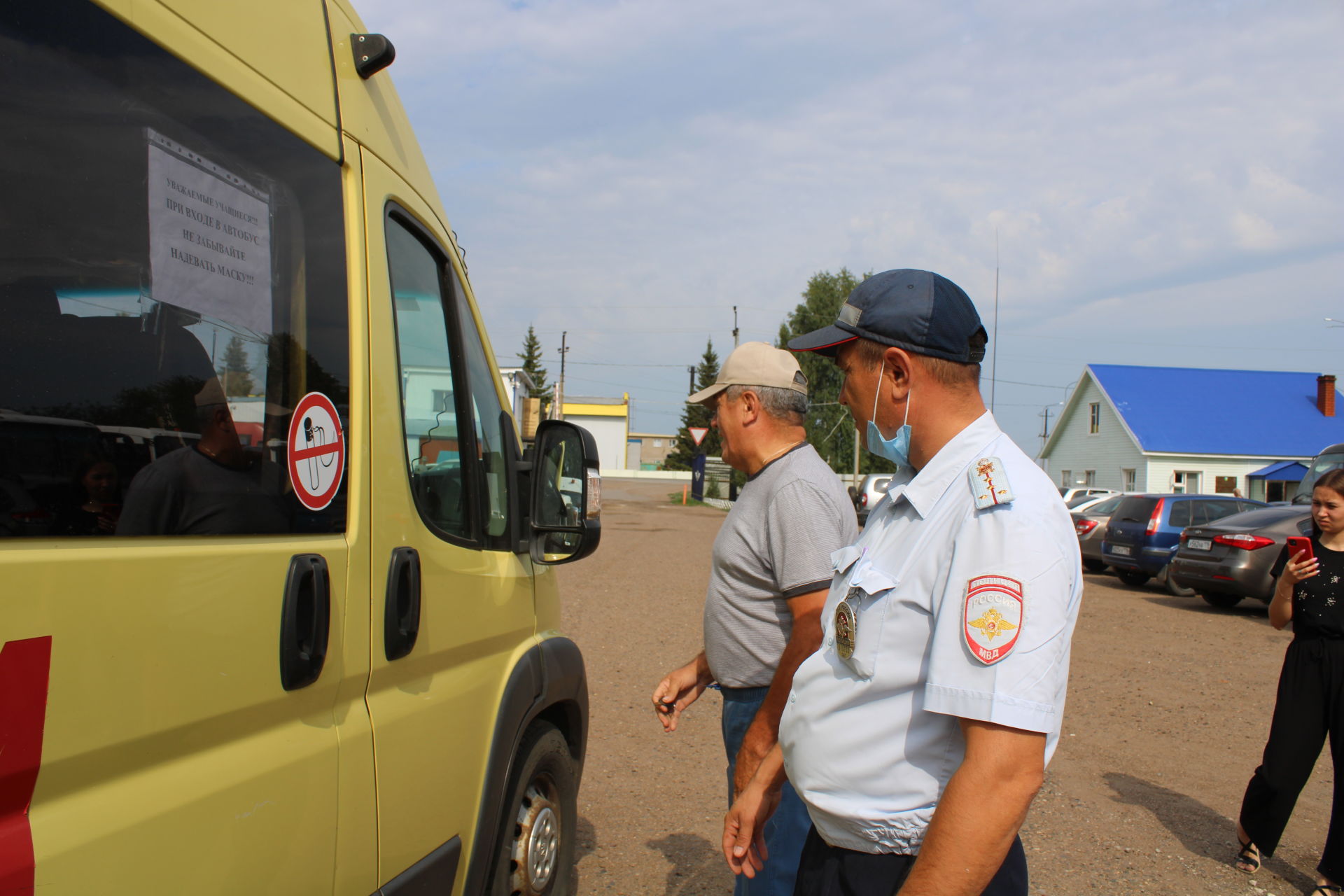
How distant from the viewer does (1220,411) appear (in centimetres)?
3988

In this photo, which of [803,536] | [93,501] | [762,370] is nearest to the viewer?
[93,501]

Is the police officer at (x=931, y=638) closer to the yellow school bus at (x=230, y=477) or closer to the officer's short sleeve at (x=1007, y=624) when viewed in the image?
the officer's short sleeve at (x=1007, y=624)

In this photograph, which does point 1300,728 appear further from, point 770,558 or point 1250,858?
point 770,558

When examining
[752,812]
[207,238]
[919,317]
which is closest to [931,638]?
[919,317]

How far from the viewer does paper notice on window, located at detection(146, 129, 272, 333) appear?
5.19 ft

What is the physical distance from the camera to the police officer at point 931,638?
1487 millimetres

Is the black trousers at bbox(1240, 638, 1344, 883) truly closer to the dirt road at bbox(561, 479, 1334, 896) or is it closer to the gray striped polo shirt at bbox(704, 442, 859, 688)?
the dirt road at bbox(561, 479, 1334, 896)

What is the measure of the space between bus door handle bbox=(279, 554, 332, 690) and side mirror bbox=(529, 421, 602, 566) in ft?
3.59

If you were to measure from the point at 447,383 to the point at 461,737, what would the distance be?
0.88m

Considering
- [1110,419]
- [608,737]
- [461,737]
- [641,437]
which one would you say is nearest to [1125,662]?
[608,737]

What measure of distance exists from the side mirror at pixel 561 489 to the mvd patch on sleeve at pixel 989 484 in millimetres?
1440

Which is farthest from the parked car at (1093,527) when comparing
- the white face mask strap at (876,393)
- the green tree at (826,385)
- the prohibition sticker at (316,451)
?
the green tree at (826,385)

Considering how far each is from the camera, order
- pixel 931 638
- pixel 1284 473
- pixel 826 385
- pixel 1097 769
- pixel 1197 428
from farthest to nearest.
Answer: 1. pixel 826 385
2. pixel 1197 428
3. pixel 1284 473
4. pixel 1097 769
5. pixel 931 638

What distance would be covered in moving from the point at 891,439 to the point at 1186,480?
134 ft
